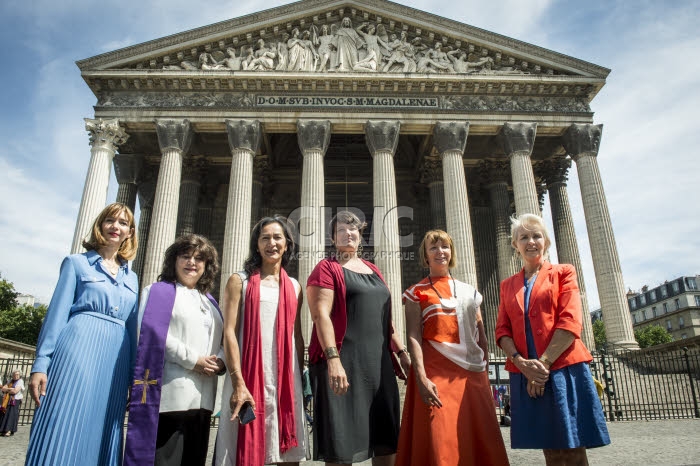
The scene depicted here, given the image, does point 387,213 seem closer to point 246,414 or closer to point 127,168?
point 127,168

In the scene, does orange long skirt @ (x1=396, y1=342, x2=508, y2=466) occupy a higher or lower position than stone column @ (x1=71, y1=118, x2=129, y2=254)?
lower

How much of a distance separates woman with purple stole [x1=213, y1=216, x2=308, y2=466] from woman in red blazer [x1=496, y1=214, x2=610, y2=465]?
5.68 ft

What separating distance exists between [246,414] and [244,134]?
17817 mm

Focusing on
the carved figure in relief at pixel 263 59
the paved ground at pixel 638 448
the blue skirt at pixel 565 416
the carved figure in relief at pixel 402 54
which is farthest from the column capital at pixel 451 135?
the blue skirt at pixel 565 416

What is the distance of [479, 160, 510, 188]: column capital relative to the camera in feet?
80.5

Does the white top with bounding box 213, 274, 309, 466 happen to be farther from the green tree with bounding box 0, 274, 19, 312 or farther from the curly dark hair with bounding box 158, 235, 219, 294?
the green tree with bounding box 0, 274, 19, 312

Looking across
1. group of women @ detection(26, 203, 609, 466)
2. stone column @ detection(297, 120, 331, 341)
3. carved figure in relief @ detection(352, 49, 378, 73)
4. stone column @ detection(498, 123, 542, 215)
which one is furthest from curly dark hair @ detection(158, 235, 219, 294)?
carved figure in relief @ detection(352, 49, 378, 73)

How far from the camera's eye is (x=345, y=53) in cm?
2127

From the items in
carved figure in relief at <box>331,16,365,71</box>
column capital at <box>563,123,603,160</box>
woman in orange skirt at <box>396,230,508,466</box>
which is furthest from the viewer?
carved figure in relief at <box>331,16,365,71</box>

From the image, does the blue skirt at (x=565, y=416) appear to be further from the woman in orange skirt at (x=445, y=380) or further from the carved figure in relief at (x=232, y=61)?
the carved figure in relief at (x=232, y=61)

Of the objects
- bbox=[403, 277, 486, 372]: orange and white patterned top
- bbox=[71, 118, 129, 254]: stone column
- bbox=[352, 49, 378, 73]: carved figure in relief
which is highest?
bbox=[352, 49, 378, 73]: carved figure in relief

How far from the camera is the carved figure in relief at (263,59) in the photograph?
816 inches

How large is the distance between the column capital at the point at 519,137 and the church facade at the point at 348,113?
0.17 feet

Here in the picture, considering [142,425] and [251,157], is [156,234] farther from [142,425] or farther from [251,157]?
[142,425]
